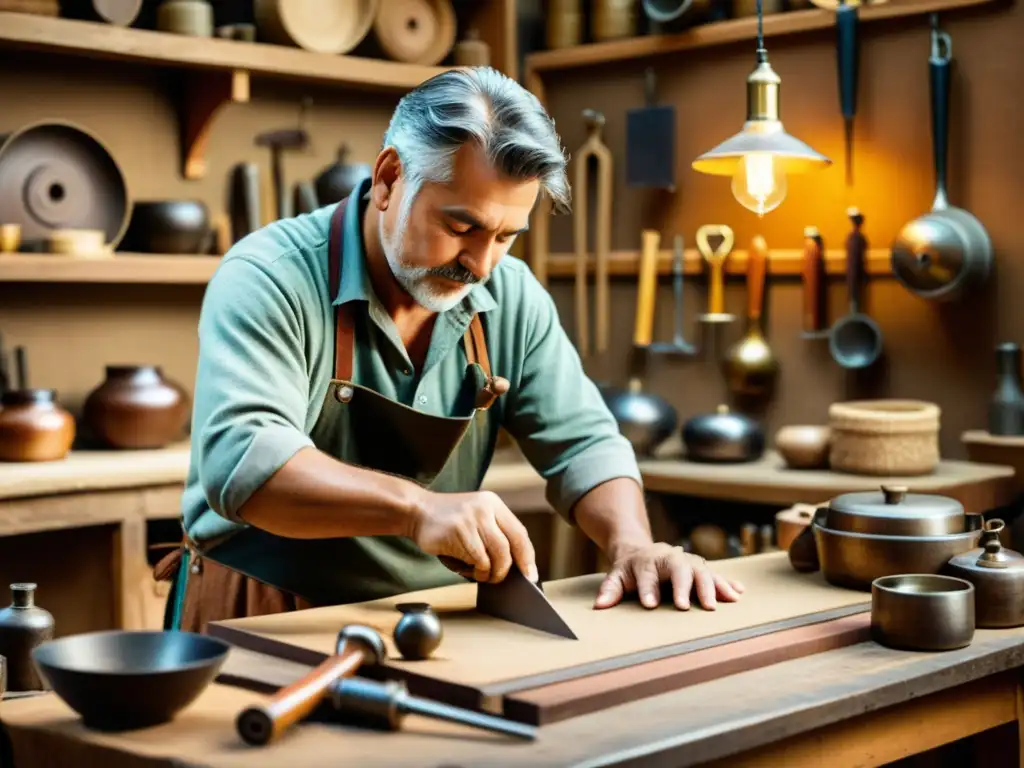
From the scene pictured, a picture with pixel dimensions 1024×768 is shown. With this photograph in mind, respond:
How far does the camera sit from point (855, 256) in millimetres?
4398

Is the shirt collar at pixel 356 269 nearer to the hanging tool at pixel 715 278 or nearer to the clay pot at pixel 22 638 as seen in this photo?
the clay pot at pixel 22 638

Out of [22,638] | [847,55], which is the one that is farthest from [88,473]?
[847,55]

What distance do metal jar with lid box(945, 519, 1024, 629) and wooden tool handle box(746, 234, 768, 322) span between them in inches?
96.6

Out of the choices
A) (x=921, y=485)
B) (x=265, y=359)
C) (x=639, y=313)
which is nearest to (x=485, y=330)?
(x=265, y=359)

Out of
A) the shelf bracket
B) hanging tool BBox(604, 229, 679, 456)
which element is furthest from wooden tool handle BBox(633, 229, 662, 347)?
the shelf bracket

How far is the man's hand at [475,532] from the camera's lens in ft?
6.73

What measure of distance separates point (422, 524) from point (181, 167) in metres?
2.92

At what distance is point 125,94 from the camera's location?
4574 mm

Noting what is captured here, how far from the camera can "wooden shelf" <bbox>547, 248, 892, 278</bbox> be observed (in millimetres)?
4426

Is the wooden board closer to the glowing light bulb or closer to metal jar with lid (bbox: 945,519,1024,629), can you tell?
metal jar with lid (bbox: 945,519,1024,629)

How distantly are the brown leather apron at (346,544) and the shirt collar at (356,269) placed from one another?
1cm

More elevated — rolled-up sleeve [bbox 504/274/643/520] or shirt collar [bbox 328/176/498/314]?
shirt collar [bbox 328/176/498/314]

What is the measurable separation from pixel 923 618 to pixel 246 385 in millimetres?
1092

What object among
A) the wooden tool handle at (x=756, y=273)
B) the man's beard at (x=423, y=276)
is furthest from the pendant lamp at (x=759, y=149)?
the wooden tool handle at (x=756, y=273)
